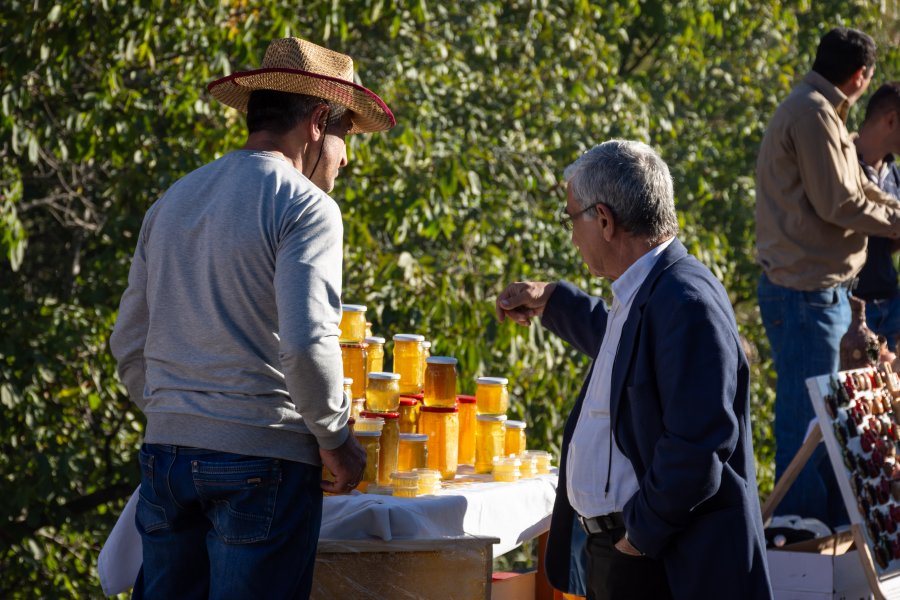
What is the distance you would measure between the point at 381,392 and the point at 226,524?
2.73 ft

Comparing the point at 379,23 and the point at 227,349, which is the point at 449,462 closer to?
the point at 227,349

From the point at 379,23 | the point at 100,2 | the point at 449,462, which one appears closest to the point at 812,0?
the point at 379,23

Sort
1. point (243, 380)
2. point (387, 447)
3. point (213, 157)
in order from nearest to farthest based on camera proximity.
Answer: point (243, 380)
point (387, 447)
point (213, 157)

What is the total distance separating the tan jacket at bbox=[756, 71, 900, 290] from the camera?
4449mm

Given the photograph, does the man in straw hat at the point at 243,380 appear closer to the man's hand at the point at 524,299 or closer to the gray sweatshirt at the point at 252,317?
the gray sweatshirt at the point at 252,317

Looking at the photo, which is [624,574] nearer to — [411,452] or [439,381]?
[411,452]

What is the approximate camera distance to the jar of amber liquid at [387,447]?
3.22 m

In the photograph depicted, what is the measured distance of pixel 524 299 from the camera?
11.2 feet

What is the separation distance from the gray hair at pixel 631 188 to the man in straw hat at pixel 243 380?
571mm

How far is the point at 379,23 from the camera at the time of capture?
7.77 metres

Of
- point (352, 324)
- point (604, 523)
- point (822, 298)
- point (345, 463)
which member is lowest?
point (604, 523)

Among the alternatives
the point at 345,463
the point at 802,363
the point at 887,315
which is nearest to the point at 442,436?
the point at 345,463

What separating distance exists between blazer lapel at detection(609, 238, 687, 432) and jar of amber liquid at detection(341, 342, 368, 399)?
3.24ft

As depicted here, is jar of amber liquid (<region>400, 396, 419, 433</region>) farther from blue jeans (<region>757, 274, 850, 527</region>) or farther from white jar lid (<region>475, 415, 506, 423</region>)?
blue jeans (<region>757, 274, 850, 527</region>)
